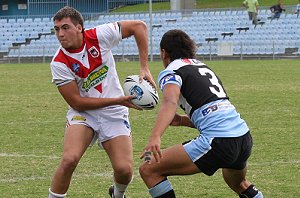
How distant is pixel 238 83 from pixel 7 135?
1025cm

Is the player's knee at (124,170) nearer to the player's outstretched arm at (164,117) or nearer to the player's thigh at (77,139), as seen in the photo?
the player's thigh at (77,139)

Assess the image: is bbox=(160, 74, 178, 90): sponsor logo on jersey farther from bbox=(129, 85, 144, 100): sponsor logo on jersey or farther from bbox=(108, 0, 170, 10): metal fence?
bbox=(108, 0, 170, 10): metal fence

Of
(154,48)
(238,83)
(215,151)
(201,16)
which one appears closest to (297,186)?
(215,151)

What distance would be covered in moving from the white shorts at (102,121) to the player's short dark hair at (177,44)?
113cm

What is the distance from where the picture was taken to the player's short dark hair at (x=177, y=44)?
6.01 metres

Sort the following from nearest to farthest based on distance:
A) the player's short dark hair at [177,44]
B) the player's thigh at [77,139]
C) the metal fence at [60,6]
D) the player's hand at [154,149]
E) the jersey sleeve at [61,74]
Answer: the player's hand at [154,149] < the player's short dark hair at [177,44] < the player's thigh at [77,139] < the jersey sleeve at [61,74] < the metal fence at [60,6]

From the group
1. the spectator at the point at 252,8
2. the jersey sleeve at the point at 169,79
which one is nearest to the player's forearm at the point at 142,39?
the jersey sleeve at the point at 169,79

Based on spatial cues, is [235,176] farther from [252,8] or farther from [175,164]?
[252,8]

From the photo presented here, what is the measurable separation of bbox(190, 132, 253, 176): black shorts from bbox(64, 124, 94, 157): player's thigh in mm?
1228

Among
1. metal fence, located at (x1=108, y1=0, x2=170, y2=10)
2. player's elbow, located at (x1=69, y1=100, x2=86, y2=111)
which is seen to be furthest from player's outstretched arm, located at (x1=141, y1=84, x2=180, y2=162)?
metal fence, located at (x1=108, y1=0, x2=170, y2=10)

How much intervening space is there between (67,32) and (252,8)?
3133 cm

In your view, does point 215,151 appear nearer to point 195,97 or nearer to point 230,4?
point 195,97

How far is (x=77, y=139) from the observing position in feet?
21.8

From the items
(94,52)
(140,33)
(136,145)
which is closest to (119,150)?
(94,52)
